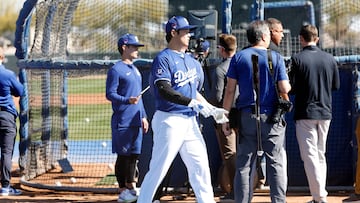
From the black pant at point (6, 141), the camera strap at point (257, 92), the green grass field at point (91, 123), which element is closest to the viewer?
the camera strap at point (257, 92)

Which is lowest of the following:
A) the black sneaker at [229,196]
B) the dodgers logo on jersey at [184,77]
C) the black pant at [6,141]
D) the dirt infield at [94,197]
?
the dirt infield at [94,197]

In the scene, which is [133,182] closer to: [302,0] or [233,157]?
[233,157]

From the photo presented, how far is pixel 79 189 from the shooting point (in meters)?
9.78

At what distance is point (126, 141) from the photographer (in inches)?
345

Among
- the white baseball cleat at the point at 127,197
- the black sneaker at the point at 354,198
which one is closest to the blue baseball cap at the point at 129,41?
the white baseball cleat at the point at 127,197

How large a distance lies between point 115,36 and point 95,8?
273cm

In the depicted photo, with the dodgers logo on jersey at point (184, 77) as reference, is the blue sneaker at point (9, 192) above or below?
below

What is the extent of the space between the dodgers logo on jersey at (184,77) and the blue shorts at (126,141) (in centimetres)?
170

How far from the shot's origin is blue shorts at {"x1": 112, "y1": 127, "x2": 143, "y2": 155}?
8.76 metres

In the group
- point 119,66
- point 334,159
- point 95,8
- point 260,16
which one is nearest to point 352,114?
point 334,159

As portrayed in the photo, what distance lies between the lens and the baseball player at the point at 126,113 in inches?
343

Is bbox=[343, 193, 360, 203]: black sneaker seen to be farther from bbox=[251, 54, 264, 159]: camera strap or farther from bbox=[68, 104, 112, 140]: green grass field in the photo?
Result: bbox=[68, 104, 112, 140]: green grass field

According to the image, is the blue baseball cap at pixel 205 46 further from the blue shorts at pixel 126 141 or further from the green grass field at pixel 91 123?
the green grass field at pixel 91 123

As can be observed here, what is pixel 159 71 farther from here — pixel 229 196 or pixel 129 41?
pixel 229 196
